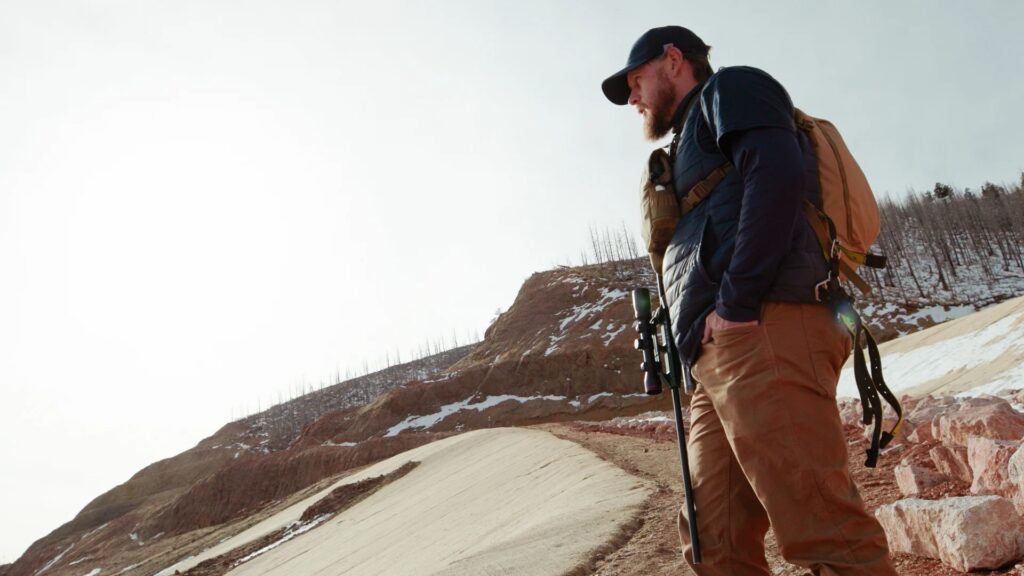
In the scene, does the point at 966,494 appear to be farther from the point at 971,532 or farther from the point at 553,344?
the point at 553,344

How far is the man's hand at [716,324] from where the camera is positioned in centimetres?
180

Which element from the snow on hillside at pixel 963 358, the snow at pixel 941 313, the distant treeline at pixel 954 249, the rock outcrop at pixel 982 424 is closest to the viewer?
the rock outcrop at pixel 982 424

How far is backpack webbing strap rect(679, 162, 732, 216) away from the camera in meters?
2.02

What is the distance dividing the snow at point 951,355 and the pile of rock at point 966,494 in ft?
32.9

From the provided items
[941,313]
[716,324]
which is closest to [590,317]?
[941,313]

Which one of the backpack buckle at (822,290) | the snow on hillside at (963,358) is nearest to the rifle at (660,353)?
the backpack buckle at (822,290)

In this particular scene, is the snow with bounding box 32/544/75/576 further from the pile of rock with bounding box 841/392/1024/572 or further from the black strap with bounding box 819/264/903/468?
the black strap with bounding box 819/264/903/468

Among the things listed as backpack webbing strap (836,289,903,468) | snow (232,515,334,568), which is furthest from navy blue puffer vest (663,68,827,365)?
snow (232,515,334,568)

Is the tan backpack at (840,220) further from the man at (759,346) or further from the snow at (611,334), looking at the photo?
A: the snow at (611,334)

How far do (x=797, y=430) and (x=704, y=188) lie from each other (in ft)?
2.69

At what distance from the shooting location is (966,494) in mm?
3840

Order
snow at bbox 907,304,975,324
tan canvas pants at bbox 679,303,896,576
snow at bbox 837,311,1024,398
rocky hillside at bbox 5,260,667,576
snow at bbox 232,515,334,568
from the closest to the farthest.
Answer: tan canvas pants at bbox 679,303,896,576
snow at bbox 837,311,1024,398
snow at bbox 232,515,334,568
rocky hillside at bbox 5,260,667,576
snow at bbox 907,304,975,324

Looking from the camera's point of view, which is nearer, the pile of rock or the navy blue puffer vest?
the navy blue puffer vest

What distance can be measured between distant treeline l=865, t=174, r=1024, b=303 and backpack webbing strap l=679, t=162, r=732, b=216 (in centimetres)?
5505
